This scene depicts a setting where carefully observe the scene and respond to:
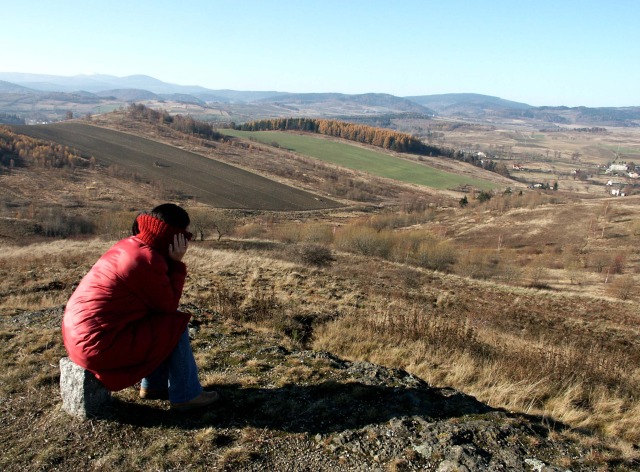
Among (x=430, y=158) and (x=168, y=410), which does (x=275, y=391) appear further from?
(x=430, y=158)

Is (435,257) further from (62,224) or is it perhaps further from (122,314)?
(62,224)

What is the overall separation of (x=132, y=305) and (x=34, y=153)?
87.0 meters

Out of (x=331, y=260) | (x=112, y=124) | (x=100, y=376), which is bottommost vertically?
(x=331, y=260)

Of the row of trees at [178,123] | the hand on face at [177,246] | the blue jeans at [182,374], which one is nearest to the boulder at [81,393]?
the blue jeans at [182,374]

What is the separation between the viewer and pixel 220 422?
170 inches

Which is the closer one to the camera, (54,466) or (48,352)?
(54,466)

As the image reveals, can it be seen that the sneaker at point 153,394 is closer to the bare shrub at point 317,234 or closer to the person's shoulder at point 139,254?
the person's shoulder at point 139,254

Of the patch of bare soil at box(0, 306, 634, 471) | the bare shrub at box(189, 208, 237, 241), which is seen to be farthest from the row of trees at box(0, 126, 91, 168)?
the patch of bare soil at box(0, 306, 634, 471)

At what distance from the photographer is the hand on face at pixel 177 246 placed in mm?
3893

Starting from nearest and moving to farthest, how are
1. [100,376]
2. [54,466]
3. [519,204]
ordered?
[54,466] < [100,376] < [519,204]

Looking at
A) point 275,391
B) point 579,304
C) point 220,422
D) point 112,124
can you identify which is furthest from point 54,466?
point 112,124

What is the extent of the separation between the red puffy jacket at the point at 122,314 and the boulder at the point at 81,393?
0.26 metres

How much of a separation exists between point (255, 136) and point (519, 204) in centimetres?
9031

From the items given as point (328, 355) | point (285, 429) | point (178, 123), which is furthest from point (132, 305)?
point (178, 123)
